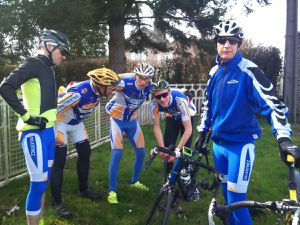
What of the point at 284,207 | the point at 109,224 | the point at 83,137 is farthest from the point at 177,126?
the point at 284,207

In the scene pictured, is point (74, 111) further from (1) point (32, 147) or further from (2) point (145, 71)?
(1) point (32, 147)

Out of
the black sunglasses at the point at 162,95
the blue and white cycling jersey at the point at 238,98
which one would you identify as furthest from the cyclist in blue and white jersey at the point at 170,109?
the blue and white cycling jersey at the point at 238,98

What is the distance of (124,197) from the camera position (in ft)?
18.6

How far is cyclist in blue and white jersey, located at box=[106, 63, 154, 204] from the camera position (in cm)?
532

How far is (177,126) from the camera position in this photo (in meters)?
6.08

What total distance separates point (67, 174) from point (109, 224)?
2167 millimetres

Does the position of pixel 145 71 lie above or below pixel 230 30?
below

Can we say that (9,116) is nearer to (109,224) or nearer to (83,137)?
(83,137)

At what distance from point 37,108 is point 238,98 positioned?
1922 millimetres

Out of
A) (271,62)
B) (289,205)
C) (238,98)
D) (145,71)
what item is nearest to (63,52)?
(145,71)

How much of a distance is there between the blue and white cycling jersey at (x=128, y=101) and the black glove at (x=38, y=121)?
1.85 meters

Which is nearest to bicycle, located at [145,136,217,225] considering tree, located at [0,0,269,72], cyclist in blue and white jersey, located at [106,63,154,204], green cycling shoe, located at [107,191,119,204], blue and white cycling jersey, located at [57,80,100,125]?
green cycling shoe, located at [107,191,119,204]

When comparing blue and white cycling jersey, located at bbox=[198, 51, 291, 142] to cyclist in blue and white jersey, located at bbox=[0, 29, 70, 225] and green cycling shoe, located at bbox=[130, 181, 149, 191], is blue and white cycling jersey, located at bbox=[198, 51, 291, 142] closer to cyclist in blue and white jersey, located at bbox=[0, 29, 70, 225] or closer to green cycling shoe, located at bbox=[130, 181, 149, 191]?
cyclist in blue and white jersey, located at bbox=[0, 29, 70, 225]

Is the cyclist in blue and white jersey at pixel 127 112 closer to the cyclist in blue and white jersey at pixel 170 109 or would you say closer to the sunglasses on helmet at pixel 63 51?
the cyclist in blue and white jersey at pixel 170 109
